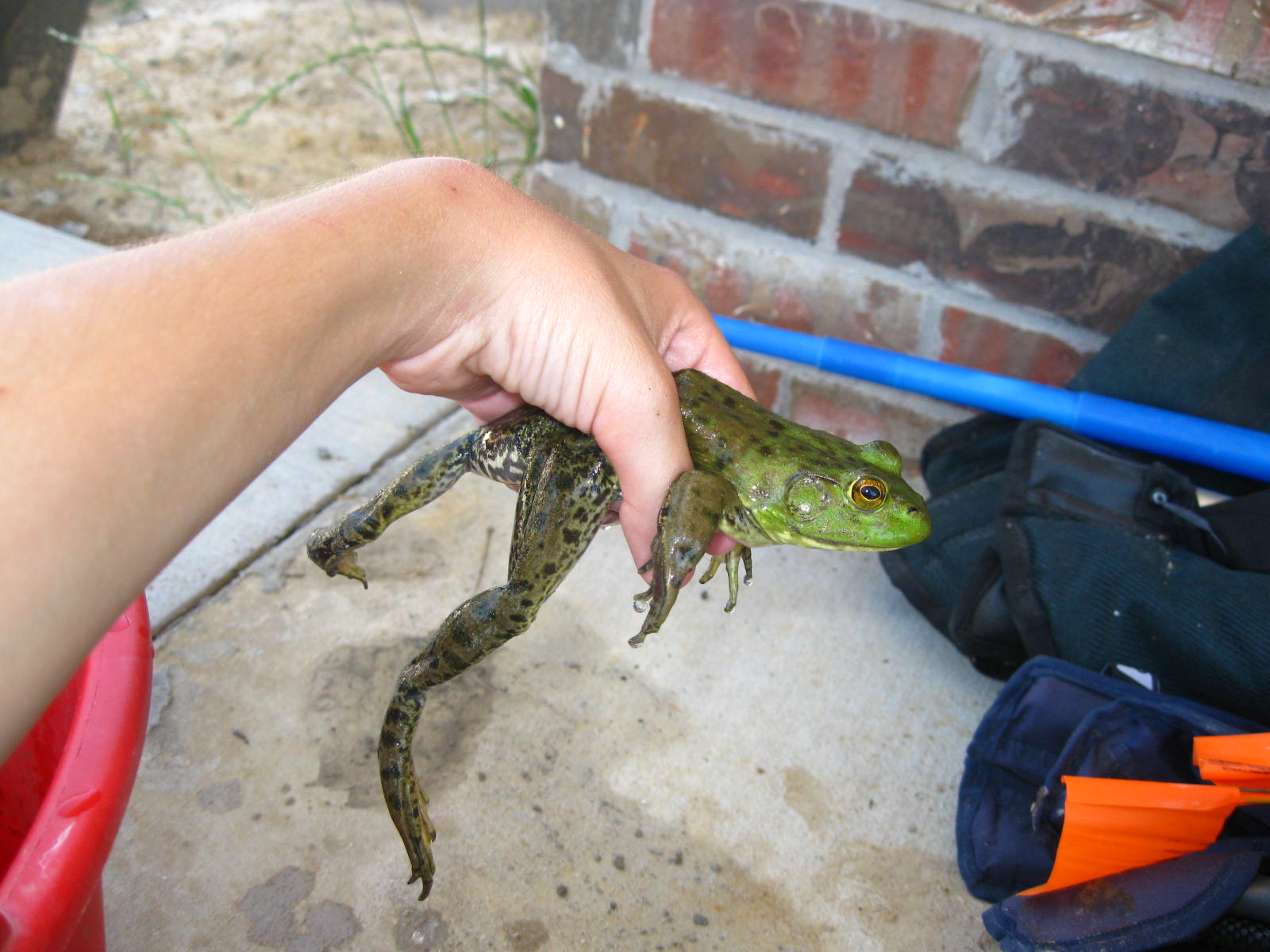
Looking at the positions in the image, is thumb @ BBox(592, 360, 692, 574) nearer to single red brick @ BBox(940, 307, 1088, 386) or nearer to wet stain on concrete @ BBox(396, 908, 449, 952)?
wet stain on concrete @ BBox(396, 908, 449, 952)

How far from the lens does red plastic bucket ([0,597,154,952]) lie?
746 millimetres

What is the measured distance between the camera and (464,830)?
1.49 metres

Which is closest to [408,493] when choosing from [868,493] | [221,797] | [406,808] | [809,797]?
[406,808]

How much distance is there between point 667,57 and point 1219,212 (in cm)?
113

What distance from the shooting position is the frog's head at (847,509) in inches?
50.2

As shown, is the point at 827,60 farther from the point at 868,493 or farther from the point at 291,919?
the point at 291,919

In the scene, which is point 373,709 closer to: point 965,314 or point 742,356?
point 742,356

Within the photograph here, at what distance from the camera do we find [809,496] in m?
1.28

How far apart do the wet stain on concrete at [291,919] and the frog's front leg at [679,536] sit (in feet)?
2.11

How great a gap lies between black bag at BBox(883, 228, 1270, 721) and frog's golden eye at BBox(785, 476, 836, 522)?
0.60 m

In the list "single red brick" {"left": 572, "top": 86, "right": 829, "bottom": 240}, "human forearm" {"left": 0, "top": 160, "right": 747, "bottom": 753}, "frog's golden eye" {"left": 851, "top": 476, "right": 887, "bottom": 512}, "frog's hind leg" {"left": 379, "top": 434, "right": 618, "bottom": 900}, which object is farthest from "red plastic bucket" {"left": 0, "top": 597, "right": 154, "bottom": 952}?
"single red brick" {"left": 572, "top": 86, "right": 829, "bottom": 240}

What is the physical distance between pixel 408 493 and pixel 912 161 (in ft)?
4.08

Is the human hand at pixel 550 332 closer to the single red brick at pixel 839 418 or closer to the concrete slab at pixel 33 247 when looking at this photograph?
the single red brick at pixel 839 418

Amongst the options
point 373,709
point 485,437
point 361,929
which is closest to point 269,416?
point 485,437
